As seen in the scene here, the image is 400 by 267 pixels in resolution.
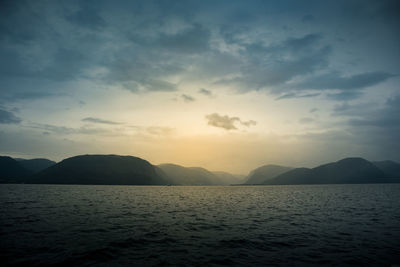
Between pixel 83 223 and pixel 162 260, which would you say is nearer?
pixel 162 260

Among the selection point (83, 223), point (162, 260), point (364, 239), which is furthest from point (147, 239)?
point (364, 239)

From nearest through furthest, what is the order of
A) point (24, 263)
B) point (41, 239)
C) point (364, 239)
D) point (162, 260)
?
point (24, 263) < point (162, 260) < point (41, 239) < point (364, 239)

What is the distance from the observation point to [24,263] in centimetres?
1688

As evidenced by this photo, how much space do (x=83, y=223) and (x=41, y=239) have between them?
9648 mm

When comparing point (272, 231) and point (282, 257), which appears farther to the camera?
point (272, 231)

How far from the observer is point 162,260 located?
18359 millimetres

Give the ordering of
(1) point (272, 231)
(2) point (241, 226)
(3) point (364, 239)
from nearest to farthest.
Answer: (3) point (364, 239) < (1) point (272, 231) < (2) point (241, 226)

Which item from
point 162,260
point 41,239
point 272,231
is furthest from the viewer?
point 272,231

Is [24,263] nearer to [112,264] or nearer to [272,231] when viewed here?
[112,264]

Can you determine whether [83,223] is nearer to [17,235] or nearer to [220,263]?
[17,235]

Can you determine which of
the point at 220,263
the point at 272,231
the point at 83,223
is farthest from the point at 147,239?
the point at 272,231

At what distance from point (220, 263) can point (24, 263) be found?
51.2 ft

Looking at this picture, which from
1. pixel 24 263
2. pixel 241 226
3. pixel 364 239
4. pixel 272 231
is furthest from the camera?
pixel 241 226

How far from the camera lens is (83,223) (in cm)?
3322
